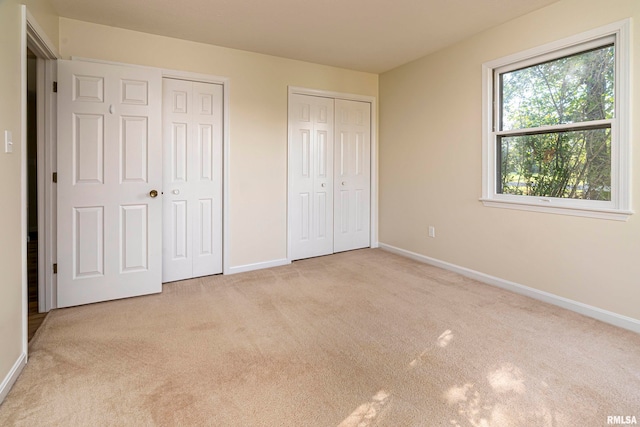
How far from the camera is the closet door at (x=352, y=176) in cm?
472

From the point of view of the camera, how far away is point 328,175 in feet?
15.2

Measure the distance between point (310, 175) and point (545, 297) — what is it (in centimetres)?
284

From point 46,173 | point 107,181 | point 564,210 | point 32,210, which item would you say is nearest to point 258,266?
point 107,181

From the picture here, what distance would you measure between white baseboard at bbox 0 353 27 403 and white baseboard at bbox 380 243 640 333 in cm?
374

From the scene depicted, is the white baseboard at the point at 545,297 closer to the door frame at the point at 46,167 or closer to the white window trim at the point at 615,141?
the white window trim at the point at 615,141

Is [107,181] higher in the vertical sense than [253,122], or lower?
lower

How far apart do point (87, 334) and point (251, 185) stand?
2.14m

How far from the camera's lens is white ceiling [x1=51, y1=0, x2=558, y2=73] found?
2838mm

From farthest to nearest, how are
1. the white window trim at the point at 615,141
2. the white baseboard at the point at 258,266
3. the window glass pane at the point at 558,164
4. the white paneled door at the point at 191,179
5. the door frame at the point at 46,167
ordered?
the white baseboard at the point at 258,266, the white paneled door at the point at 191,179, the door frame at the point at 46,167, the window glass pane at the point at 558,164, the white window trim at the point at 615,141

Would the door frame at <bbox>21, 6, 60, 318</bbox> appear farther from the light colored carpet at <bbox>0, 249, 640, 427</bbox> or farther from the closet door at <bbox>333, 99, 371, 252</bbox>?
the closet door at <bbox>333, 99, 371, 252</bbox>

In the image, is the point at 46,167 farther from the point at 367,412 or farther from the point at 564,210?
the point at 564,210

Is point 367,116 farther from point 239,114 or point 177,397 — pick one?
point 177,397

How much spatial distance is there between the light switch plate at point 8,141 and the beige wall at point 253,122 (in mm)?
1789

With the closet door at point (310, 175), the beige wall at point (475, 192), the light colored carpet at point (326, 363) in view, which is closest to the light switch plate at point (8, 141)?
the light colored carpet at point (326, 363)
